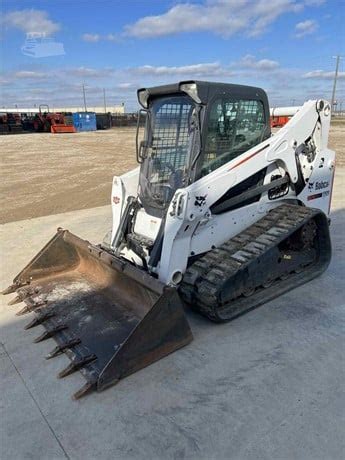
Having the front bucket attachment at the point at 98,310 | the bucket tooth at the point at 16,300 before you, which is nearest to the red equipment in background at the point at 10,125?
the front bucket attachment at the point at 98,310

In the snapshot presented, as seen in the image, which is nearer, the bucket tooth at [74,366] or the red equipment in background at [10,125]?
the bucket tooth at [74,366]

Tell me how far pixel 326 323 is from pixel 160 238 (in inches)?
68.1

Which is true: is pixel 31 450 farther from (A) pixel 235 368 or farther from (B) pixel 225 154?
(B) pixel 225 154

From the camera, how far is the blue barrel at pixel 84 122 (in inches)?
1528

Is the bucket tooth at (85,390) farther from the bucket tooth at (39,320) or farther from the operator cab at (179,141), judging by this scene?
the operator cab at (179,141)

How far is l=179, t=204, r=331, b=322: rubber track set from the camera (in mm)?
3611

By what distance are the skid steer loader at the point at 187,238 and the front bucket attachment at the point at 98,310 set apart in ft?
0.04

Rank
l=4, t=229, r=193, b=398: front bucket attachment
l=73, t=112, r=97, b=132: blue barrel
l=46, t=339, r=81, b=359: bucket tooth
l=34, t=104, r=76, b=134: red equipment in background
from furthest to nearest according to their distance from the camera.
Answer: l=73, t=112, r=97, b=132: blue barrel < l=34, t=104, r=76, b=134: red equipment in background < l=46, t=339, r=81, b=359: bucket tooth < l=4, t=229, r=193, b=398: front bucket attachment

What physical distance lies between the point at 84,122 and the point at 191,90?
3784cm

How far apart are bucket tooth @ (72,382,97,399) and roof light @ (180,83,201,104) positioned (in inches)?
101

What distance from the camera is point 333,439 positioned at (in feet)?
7.88

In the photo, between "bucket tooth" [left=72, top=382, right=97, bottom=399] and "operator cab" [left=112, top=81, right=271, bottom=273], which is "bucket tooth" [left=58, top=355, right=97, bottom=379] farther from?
"operator cab" [left=112, top=81, right=271, bottom=273]

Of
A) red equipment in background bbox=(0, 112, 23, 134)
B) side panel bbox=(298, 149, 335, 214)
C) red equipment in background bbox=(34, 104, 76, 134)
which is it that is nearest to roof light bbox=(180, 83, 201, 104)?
side panel bbox=(298, 149, 335, 214)

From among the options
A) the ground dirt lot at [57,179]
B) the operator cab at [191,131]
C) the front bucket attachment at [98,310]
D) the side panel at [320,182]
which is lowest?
the ground dirt lot at [57,179]
